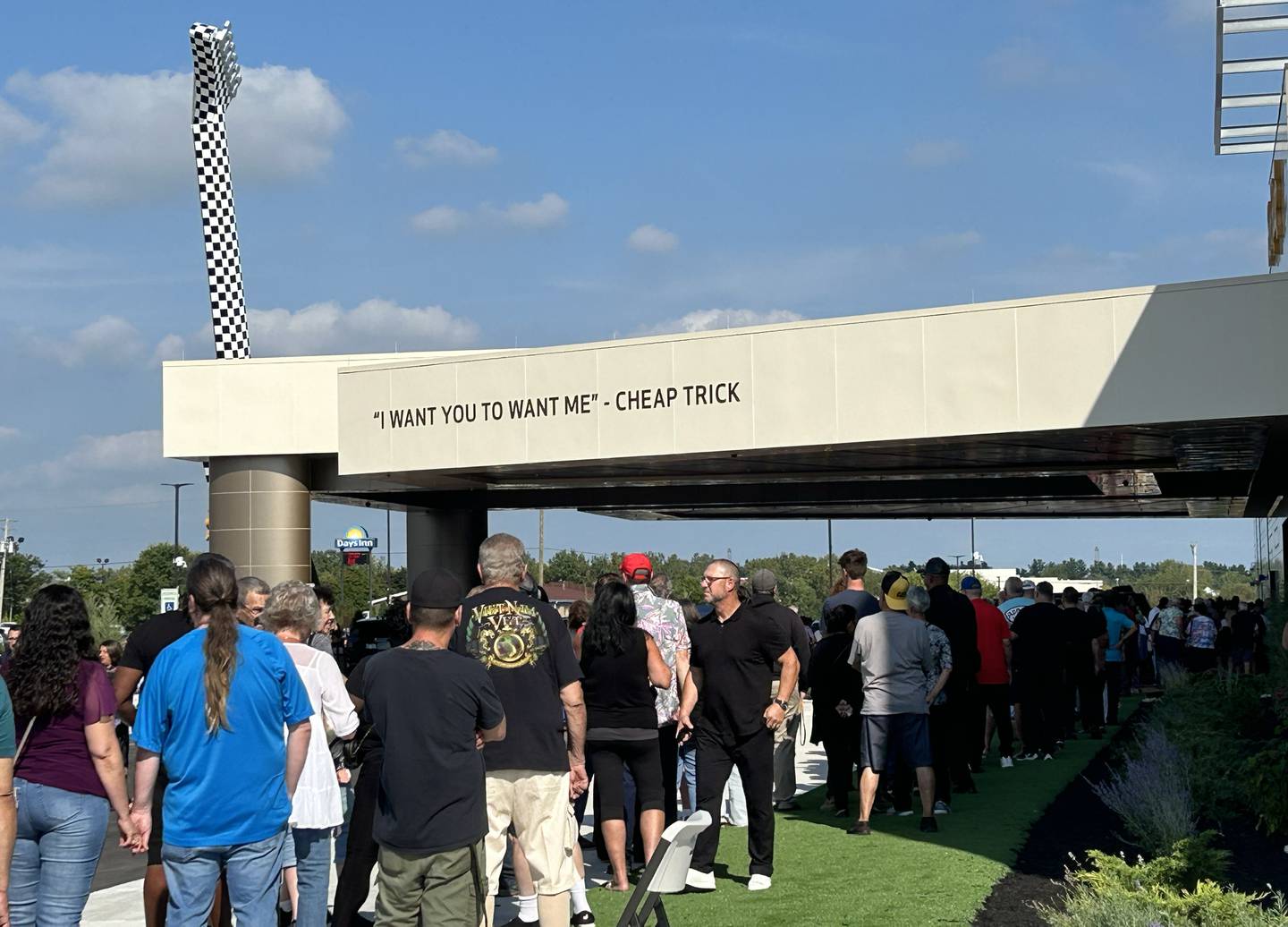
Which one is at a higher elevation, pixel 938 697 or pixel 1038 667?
pixel 938 697

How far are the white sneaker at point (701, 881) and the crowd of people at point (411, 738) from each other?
20mm

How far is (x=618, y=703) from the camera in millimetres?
8336

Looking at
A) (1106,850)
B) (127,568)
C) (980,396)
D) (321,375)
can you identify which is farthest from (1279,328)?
(127,568)

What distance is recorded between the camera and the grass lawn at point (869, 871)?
7.95 meters

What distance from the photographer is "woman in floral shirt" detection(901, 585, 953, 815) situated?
10859 mm

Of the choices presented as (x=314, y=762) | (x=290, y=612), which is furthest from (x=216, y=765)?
(x=290, y=612)

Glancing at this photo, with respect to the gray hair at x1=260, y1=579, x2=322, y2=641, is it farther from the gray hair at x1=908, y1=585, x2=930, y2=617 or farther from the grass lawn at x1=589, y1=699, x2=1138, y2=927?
the gray hair at x1=908, y1=585, x2=930, y2=617

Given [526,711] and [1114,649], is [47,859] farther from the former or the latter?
[1114,649]

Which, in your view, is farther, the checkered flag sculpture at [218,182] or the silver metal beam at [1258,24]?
the checkered flag sculpture at [218,182]

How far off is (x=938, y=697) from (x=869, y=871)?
2.79 metres

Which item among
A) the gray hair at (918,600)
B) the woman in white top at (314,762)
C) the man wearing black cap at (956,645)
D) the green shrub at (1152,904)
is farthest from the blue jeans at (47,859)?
the man wearing black cap at (956,645)

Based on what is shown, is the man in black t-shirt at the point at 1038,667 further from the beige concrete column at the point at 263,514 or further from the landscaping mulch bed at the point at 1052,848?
the beige concrete column at the point at 263,514

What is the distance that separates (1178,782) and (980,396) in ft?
42.2

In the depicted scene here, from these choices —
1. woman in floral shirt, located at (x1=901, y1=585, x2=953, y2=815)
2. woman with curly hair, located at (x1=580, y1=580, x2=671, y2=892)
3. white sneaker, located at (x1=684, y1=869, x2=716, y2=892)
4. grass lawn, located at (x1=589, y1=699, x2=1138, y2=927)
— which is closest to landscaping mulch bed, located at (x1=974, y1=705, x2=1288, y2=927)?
grass lawn, located at (x1=589, y1=699, x2=1138, y2=927)
